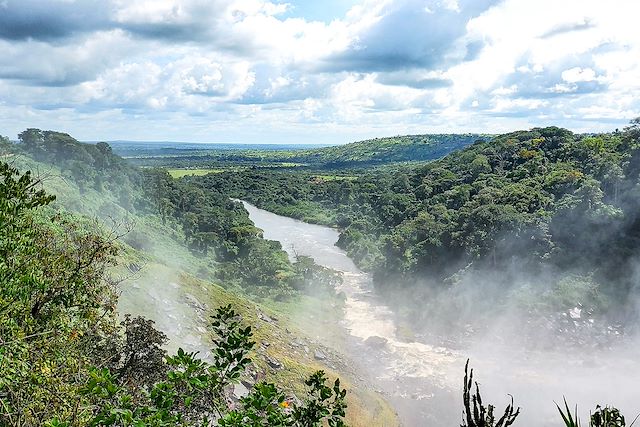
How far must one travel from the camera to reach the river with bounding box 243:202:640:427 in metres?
29.8

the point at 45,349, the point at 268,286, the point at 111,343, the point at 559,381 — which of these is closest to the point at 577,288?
the point at 559,381

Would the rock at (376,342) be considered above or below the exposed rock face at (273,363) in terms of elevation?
below

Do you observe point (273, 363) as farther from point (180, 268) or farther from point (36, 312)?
point (36, 312)

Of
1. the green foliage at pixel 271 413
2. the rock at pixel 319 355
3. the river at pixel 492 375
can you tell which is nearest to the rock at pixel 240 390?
the river at pixel 492 375

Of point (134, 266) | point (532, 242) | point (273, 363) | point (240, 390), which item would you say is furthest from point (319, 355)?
point (532, 242)

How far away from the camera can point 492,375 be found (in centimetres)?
3388

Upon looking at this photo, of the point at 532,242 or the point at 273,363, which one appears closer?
the point at 273,363

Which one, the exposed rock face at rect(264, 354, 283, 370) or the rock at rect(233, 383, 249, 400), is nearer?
the rock at rect(233, 383, 249, 400)

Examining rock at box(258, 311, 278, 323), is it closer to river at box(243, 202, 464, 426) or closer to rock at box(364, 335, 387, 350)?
river at box(243, 202, 464, 426)

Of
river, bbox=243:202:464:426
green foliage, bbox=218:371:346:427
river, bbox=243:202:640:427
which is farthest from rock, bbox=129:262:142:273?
green foliage, bbox=218:371:346:427

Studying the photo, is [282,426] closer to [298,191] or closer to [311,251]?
[311,251]

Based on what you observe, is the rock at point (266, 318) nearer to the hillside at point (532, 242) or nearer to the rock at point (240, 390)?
the rock at point (240, 390)

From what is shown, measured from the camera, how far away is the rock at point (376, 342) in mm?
38681

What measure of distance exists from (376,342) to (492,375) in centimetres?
922
